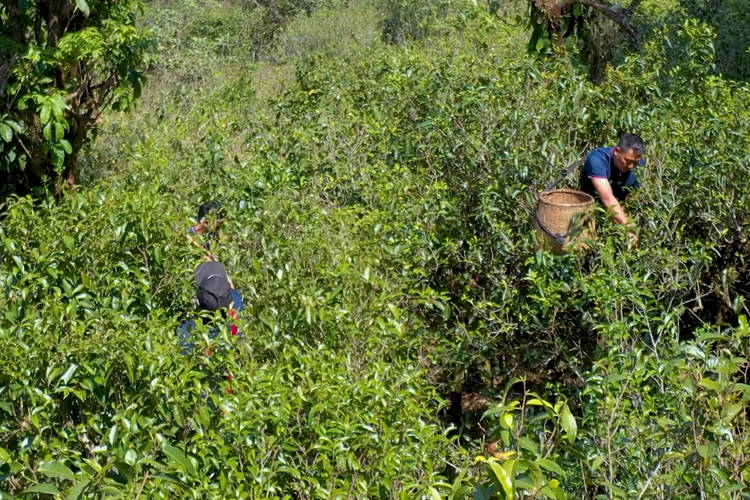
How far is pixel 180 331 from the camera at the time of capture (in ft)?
12.3

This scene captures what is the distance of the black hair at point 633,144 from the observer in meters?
5.02

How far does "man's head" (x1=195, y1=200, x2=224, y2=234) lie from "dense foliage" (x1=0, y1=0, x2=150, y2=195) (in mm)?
1359

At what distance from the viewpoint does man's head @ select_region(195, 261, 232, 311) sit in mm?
4406

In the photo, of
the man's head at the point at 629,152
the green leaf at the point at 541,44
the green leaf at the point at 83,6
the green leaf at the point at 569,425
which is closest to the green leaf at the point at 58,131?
the green leaf at the point at 83,6

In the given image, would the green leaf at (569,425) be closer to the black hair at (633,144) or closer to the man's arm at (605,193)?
the man's arm at (605,193)

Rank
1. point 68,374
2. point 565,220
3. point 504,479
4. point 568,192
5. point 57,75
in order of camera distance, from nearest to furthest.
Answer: point 504,479 < point 68,374 < point 565,220 < point 568,192 < point 57,75

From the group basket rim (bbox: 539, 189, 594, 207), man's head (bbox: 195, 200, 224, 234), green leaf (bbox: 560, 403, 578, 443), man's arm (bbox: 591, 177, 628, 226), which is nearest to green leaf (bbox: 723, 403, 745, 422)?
green leaf (bbox: 560, 403, 578, 443)

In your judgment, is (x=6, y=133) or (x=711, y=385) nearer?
(x=711, y=385)

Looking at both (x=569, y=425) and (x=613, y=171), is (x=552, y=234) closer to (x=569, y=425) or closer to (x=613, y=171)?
(x=613, y=171)

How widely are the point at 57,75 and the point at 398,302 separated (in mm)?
3195

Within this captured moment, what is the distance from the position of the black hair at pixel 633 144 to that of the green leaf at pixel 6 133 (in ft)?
11.6

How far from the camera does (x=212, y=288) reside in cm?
442

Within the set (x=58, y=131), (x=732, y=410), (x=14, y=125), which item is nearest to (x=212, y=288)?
(x=58, y=131)

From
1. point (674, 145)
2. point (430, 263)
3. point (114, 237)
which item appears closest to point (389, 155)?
point (430, 263)
